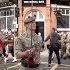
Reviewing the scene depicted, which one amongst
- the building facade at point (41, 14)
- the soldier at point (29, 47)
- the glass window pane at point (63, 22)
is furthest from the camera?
the glass window pane at point (63, 22)

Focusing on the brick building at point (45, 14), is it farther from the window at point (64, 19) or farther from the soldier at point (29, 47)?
the soldier at point (29, 47)

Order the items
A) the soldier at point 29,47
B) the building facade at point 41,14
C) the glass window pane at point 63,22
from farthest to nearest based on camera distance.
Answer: the glass window pane at point 63,22 → the building facade at point 41,14 → the soldier at point 29,47

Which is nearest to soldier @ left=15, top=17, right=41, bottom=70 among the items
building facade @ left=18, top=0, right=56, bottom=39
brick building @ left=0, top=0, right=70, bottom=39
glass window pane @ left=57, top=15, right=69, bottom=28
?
brick building @ left=0, top=0, right=70, bottom=39

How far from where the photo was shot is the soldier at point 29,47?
20.4 ft

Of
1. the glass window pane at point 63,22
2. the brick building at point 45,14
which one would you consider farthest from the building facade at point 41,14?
the glass window pane at point 63,22

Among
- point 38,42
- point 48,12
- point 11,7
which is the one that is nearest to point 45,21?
point 48,12

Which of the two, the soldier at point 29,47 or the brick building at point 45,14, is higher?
the soldier at point 29,47

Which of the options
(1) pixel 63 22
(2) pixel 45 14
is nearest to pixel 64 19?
(1) pixel 63 22

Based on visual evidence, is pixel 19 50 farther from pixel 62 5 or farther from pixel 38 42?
pixel 62 5

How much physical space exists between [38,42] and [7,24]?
34503 millimetres

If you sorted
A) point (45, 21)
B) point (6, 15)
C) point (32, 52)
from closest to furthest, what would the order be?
point (32, 52)
point (45, 21)
point (6, 15)

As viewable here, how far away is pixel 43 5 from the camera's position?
39.7 meters

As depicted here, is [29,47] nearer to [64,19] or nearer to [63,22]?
[63,22]

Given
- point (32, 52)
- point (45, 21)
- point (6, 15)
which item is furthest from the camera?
point (6, 15)
